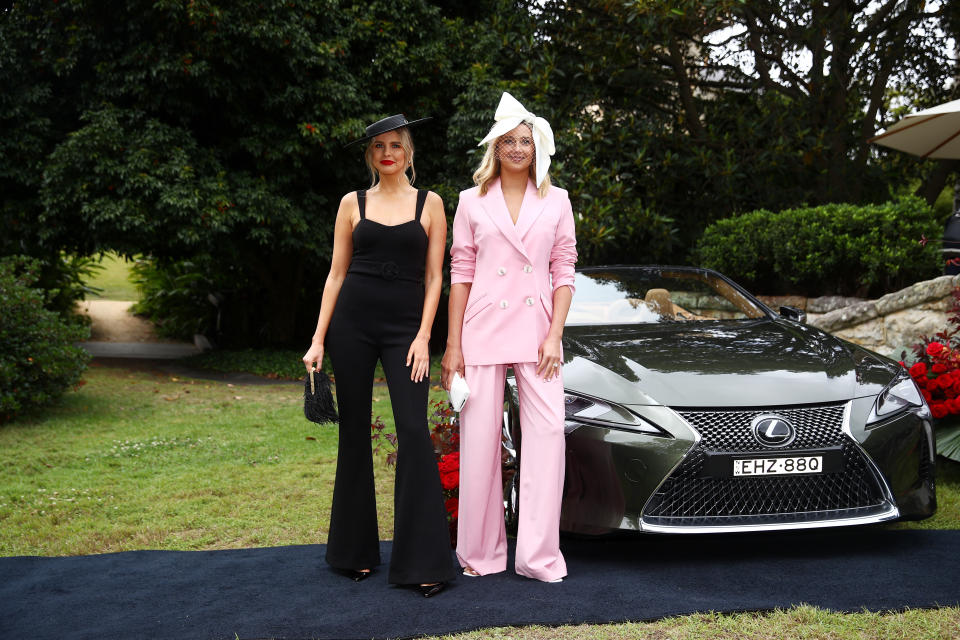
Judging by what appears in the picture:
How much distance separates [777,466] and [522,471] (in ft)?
3.41

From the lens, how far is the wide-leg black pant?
11.2 ft

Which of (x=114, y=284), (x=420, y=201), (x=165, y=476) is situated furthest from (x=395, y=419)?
(x=114, y=284)

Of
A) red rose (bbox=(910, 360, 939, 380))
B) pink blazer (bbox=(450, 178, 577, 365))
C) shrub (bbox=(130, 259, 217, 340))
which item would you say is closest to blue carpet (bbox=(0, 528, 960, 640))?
pink blazer (bbox=(450, 178, 577, 365))

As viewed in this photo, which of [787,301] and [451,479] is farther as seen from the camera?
[787,301]

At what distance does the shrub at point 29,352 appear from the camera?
7.60 m

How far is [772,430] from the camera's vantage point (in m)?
3.57

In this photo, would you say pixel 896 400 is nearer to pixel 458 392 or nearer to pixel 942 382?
pixel 942 382

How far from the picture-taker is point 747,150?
38.3 ft

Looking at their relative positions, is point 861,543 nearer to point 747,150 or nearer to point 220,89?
point 747,150

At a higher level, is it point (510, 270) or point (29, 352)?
point (510, 270)

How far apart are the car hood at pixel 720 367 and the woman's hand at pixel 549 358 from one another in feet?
1.12

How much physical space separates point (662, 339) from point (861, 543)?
1.34 meters

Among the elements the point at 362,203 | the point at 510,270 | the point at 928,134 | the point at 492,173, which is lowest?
the point at 510,270

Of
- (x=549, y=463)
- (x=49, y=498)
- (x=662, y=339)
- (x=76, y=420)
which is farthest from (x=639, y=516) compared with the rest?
(x=76, y=420)
